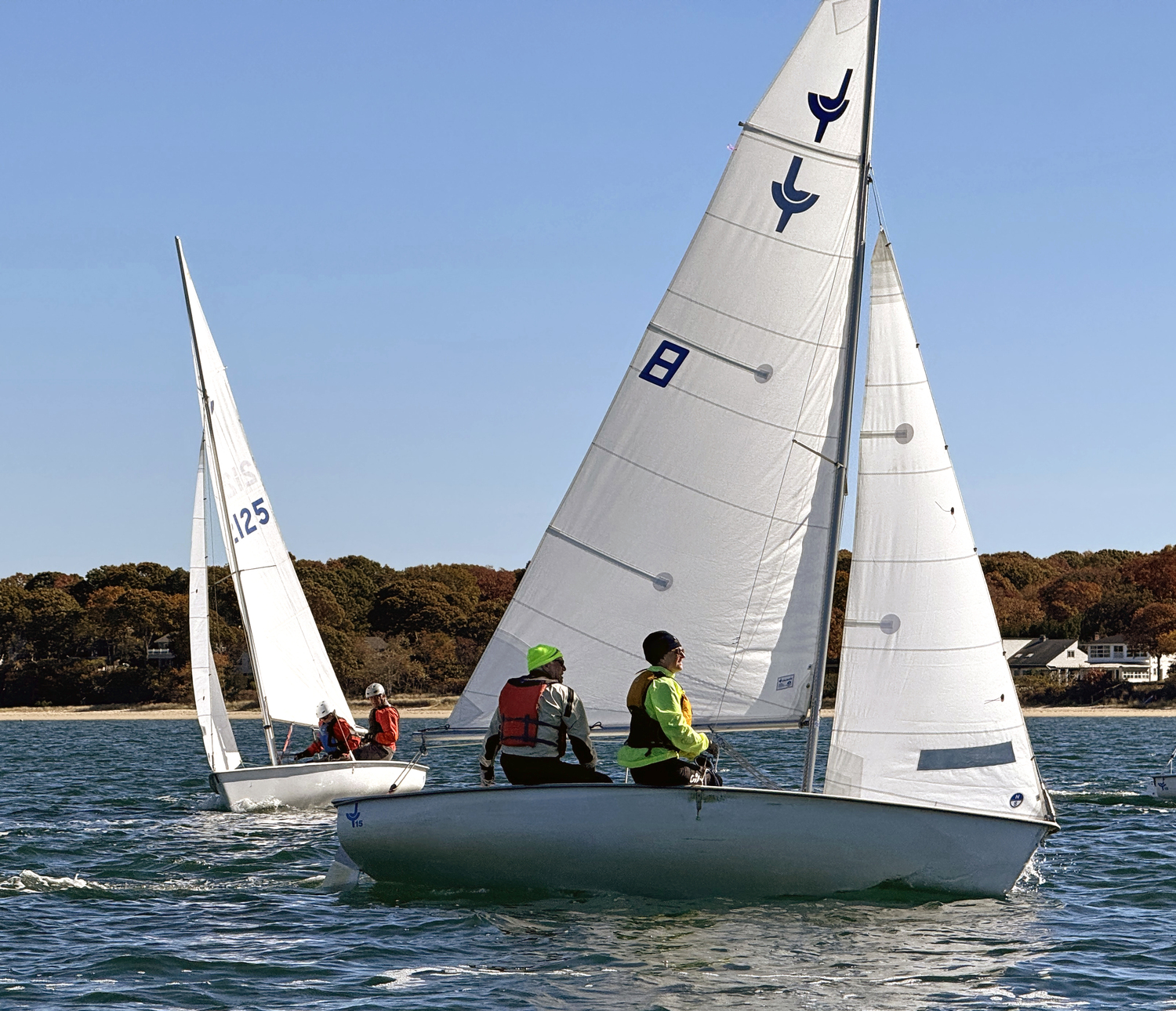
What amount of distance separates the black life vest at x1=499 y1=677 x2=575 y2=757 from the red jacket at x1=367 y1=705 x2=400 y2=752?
30.1ft

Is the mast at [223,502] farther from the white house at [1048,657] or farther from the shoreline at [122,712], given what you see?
the white house at [1048,657]

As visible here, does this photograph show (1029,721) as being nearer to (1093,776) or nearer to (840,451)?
(1093,776)

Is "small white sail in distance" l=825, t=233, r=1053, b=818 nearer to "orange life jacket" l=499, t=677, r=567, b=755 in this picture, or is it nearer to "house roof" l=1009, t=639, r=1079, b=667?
"orange life jacket" l=499, t=677, r=567, b=755

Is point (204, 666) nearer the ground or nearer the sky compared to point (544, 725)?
nearer the sky

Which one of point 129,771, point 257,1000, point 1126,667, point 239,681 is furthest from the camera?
point 1126,667

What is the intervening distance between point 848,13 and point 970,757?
558 cm

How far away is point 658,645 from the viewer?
1023 centimetres

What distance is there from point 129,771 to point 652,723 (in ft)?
74.3

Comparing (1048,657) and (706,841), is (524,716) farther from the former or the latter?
(1048,657)

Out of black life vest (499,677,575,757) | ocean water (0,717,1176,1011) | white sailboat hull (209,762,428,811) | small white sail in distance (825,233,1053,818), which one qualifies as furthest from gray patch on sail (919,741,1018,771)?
white sailboat hull (209,762,428,811)

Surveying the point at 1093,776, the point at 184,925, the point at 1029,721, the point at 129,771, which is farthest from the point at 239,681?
the point at 184,925

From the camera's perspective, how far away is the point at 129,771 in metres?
30.4

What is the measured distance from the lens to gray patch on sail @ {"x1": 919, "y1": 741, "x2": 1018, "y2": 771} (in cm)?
1083

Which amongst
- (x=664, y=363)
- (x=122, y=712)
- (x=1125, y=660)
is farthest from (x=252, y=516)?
(x=1125, y=660)
